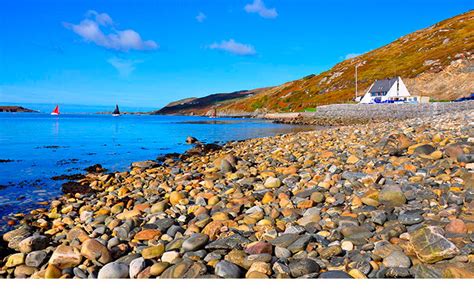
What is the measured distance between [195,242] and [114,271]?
47.6 inches

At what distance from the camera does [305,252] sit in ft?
16.4

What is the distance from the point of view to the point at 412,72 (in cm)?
8969

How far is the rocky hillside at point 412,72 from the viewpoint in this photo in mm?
78188

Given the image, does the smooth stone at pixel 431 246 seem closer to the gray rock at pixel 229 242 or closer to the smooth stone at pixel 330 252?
the smooth stone at pixel 330 252

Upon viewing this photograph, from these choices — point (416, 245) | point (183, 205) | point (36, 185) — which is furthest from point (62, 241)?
point (36, 185)

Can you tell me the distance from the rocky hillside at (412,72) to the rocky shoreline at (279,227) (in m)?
A: 73.8

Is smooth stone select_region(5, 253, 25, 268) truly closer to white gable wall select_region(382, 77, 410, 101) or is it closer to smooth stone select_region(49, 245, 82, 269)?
smooth stone select_region(49, 245, 82, 269)

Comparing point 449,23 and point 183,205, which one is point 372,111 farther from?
point 449,23

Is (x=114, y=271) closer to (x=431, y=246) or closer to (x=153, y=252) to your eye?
(x=153, y=252)

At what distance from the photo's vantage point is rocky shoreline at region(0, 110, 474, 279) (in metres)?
4.57

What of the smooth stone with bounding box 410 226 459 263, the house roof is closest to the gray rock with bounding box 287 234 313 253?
the smooth stone with bounding box 410 226 459 263

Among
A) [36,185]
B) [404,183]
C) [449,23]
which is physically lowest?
[36,185]

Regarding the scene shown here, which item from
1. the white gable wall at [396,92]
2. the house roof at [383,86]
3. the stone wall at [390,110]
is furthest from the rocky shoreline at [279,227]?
the house roof at [383,86]

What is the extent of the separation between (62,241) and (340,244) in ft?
16.0
